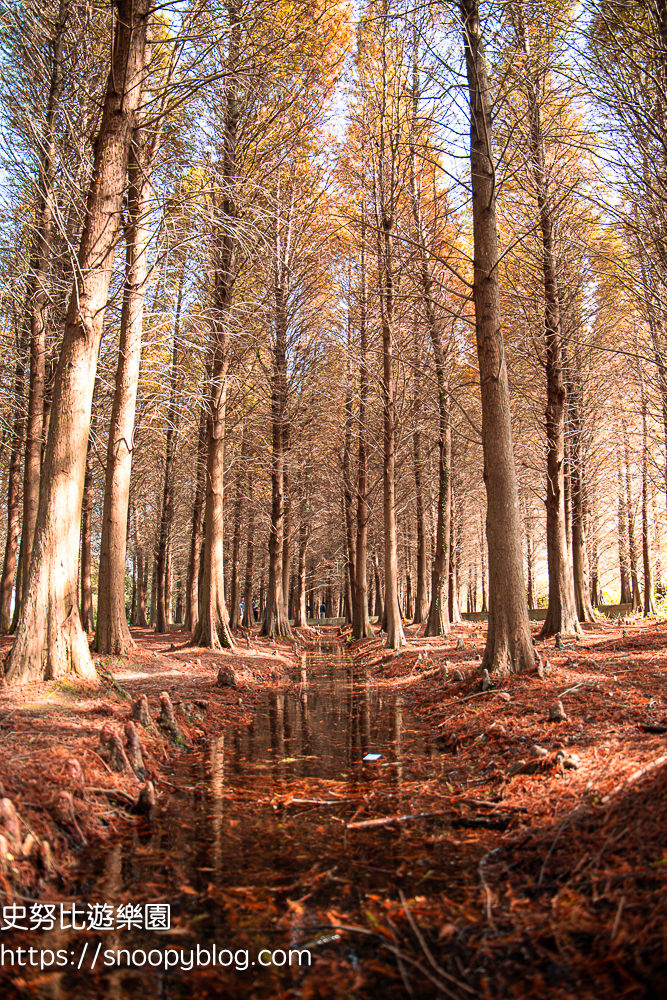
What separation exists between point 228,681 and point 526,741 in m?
5.06

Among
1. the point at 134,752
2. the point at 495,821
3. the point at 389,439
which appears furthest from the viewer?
the point at 389,439

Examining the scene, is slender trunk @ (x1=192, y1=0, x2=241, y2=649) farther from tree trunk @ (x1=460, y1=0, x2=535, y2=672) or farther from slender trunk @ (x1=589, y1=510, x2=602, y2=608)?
slender trunk @ (x1=589, y1=510, x2=602, y2=608)

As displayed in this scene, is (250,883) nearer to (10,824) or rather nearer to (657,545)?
(10,824)

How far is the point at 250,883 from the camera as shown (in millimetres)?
2617

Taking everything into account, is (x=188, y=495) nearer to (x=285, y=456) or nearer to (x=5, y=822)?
(x=285, y=456)

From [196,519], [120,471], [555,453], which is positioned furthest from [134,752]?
[196,519]

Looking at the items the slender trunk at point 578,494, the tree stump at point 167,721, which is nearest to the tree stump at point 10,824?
the tree stump at point 167,721

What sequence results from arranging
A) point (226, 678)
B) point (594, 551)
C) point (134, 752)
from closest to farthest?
point (134, 752) < point (226, 678) < point (594, 551)

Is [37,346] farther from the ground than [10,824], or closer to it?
farther from the ground

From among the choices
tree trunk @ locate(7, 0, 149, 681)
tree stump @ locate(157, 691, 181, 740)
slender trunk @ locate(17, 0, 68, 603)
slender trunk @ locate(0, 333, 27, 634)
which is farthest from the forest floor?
slender trunk @ locate(0, 333, 27, 634)

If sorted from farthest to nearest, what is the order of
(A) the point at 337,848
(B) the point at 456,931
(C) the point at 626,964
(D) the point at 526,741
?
(D) the point at 526,741, (A) the point at 337,848, (B) the point at 456,931, (C) the point at 626,964

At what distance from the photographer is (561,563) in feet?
37.4

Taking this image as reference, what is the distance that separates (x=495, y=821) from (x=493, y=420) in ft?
15.7

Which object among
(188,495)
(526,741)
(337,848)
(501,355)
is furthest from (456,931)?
(188,495)
